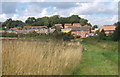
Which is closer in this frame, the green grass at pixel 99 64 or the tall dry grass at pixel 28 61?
the tall dry grass at pixel 28 61

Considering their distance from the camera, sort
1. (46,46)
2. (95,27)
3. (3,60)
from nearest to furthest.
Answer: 1. (3,60)
2. (46,46)
3. (95,27)

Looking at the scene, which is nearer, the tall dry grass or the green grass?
the tall dry grass

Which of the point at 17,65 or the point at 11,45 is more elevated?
the point at 11,45

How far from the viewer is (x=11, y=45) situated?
5684 millimetres

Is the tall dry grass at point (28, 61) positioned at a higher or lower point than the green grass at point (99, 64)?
higher

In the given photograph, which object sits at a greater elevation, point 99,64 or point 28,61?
point 28,61

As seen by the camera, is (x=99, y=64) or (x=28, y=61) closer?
(x=28, y=61)

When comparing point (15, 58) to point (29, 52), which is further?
point (29, 52)

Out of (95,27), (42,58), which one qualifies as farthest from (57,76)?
(95,27)

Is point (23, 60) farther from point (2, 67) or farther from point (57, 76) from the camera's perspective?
point (57, 76)

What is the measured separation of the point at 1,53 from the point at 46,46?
7.06ft

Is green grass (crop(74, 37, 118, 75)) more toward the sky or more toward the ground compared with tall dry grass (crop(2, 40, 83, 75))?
more toward the ground

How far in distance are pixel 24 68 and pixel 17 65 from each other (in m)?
0.19

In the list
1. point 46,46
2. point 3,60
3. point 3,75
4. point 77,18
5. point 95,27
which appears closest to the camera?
point 3,75
